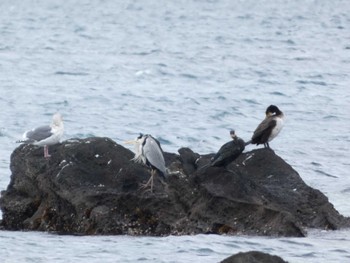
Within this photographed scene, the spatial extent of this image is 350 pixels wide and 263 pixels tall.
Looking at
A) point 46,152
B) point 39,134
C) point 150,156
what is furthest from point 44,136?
point 150,156

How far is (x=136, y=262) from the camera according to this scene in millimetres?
13758

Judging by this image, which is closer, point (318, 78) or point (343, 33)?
point (318, 78)

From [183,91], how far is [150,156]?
76.0 feet

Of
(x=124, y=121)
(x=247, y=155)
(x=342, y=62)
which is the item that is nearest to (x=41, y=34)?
(x=342, y=62)

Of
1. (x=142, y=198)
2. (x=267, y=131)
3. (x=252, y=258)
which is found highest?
(x=267, y=131)

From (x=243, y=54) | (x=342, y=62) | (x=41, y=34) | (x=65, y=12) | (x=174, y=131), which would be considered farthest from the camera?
(x=65, y=12)

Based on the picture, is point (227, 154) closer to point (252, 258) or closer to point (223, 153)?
point (223, 153)

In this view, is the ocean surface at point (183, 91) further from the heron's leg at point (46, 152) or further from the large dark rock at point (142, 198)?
the heron's leg at point (46, 152)

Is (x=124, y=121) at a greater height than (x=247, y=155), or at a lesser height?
lesser

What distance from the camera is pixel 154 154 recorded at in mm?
15453

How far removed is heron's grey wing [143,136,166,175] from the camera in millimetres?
15227

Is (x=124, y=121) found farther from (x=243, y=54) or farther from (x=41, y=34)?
(x=41, y=34)

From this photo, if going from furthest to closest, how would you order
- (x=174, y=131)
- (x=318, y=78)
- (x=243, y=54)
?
(x=243, y=54), (x=318, y=78), (x=174, y=131)

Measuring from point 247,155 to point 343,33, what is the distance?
44.8m
